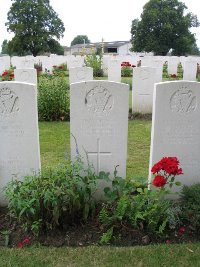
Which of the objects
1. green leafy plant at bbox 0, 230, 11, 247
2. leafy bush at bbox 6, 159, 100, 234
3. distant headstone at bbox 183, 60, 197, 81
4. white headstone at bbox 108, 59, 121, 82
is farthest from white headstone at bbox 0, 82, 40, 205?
distant headstone at bbox 183, 60, 197, 81

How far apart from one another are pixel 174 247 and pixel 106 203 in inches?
40.3

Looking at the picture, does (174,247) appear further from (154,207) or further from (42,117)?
(42,117)

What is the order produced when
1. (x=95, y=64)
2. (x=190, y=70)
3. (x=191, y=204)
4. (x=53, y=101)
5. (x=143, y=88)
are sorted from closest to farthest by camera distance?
(x=191, y=204), (x=53, y=101), (x=143, y=88), (x=190, y=70), (x=95, y=64)

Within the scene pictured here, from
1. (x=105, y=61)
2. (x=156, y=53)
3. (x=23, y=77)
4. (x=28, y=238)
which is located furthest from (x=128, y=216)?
(x=156, y=53)

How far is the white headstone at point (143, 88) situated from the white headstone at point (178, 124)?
16.2ft

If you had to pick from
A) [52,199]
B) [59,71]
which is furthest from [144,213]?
[59,71]

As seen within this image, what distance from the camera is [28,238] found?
3506 millimetres

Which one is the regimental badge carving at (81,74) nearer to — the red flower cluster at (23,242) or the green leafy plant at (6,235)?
the green leafy plant at (6,235)

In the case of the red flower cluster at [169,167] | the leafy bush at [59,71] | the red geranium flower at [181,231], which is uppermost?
the leafy bush at [59,71]

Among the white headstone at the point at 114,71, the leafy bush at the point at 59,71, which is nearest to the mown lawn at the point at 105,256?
the white headstone at the point at 114,71

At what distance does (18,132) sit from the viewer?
3.91 meters

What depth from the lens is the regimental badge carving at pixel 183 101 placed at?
3.86 m

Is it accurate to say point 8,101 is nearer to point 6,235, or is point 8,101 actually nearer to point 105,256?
point 6,235

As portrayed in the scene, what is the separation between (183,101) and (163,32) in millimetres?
46674
